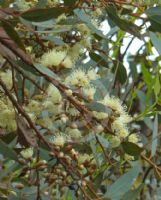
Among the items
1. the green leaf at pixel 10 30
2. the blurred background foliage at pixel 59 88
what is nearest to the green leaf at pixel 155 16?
the blurred background foliage at pixel 59 88

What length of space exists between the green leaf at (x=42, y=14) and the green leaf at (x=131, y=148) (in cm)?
33

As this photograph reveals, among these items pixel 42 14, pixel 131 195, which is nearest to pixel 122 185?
pixel 131 195

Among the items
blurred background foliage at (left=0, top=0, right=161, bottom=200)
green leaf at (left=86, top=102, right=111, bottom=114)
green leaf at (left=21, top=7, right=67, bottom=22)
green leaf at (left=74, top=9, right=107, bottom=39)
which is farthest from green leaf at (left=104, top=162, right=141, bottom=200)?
green leaf at (left=21, top=7, right=67, bottom=22)

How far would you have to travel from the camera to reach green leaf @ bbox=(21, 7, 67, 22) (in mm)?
1158

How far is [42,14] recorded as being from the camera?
1.18 meters

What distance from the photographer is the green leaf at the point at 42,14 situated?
45.6 inches

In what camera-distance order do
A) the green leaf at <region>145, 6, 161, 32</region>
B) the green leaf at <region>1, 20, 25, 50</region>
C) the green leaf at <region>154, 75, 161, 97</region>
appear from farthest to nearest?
the green leaf at <region>154, 75, 161, 97</region> → the green leaf at <region>145, 6, 161, 32</region> → the green leaf at <region>1, 20, 25, 50</region>

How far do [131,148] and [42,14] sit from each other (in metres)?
0.36

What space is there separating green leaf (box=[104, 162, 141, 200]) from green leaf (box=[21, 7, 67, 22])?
1.47ft

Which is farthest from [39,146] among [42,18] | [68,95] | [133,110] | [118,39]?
[133,110]

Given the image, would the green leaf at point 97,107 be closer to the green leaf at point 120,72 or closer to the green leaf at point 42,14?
the green leaf at point 42,14

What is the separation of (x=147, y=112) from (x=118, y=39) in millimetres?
308

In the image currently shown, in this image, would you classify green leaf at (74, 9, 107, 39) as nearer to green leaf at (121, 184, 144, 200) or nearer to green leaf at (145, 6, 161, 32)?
green leaf at (145, 6, 161, 32)

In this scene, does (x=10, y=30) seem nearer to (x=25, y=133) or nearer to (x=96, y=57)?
(x=25, y=133)
